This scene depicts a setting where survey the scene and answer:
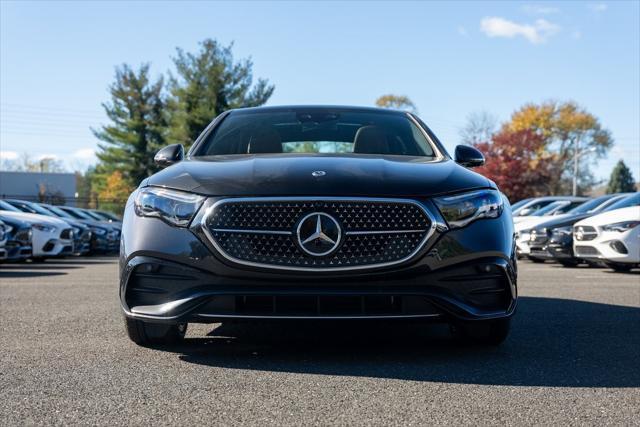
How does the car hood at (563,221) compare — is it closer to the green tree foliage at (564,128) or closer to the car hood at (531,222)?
the car hood at (531,222)

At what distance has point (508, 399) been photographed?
11.9 feet

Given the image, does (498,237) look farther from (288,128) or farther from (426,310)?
(288,128)

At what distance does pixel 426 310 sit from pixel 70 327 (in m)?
2.82

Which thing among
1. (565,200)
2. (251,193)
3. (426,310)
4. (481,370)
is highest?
(251,193)

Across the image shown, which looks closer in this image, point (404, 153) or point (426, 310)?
point (426, 310)

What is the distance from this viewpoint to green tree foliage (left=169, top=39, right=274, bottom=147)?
4844cm

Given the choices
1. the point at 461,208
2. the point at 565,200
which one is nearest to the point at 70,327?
the point at 461,208

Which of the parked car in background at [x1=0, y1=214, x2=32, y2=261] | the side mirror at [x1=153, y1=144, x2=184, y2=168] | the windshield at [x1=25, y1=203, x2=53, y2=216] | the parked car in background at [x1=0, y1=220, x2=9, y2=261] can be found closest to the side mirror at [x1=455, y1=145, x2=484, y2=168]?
the side mirror at [x1=153, y1=144, x2=184, y2=168]

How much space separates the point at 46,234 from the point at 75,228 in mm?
3450

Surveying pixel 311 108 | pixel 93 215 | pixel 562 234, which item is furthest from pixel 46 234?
pixel 311 108

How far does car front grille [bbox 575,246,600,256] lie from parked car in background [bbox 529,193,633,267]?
1.76 metres

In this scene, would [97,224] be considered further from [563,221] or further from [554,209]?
[563,221]

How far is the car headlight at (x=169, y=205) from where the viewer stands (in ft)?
14.4

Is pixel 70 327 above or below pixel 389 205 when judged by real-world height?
below
